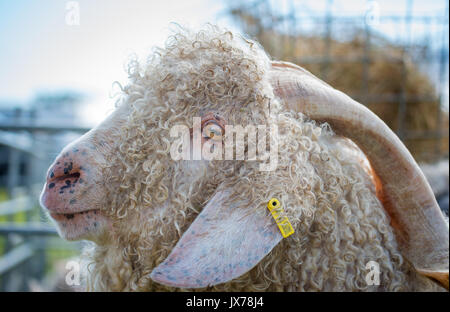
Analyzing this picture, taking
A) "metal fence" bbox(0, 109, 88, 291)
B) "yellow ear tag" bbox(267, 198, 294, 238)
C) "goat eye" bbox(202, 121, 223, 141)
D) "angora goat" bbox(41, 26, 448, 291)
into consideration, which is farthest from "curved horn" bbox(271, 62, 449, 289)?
"metal fence" bbox(0, 109, 88, 291)

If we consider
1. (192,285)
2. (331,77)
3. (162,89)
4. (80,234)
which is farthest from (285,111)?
(331,77)

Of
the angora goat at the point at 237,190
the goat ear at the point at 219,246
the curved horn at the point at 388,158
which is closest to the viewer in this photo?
the goat ear at the point at 219,246

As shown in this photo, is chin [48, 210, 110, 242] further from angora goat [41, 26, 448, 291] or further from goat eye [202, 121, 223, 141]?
goat eye [202, 121, 223, 141]

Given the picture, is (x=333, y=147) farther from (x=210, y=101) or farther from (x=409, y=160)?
(x=210, y=101)

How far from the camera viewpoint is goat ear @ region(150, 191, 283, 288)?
1.04m

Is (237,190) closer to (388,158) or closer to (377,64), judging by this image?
(388,158)

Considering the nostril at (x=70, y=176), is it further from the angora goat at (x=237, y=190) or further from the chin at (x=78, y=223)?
the chin at (x=78, y=223)

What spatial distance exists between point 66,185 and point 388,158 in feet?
3.50

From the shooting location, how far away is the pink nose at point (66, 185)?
115 centimetres

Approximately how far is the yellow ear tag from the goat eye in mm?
255

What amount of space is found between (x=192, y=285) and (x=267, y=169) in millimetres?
401

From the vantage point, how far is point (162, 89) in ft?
4.17

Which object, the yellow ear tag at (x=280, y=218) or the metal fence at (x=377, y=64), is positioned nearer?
the yellow ear tag at (x=280, y=218)

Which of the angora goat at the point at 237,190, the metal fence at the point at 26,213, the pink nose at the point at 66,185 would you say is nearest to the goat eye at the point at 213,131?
the angora goat at the point at 237,190
